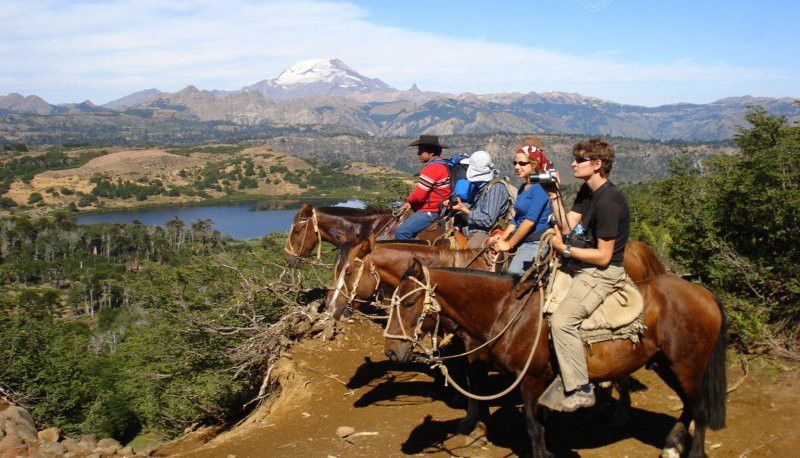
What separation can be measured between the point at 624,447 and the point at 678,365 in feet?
4.62

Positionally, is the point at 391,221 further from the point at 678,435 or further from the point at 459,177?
the point at 678,435

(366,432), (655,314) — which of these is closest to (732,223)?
(655,314)

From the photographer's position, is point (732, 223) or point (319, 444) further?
point (732, 223)

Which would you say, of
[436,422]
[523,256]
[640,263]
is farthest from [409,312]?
[640,263]

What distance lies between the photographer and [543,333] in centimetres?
518

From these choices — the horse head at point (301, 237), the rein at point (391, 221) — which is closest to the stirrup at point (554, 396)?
the rein at point (391, 221)

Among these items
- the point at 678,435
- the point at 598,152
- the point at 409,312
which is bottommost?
the point at 678,435

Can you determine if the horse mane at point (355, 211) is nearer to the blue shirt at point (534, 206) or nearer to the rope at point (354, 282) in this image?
the rope at point (354, 282)

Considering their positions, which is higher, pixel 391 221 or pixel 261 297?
pixel 391 221

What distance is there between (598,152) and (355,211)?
6.37 metres

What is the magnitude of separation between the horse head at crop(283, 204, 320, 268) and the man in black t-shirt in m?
6.12

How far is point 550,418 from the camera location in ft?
22.4

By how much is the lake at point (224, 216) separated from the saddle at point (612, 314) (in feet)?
422

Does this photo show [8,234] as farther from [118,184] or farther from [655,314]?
[655,314]
